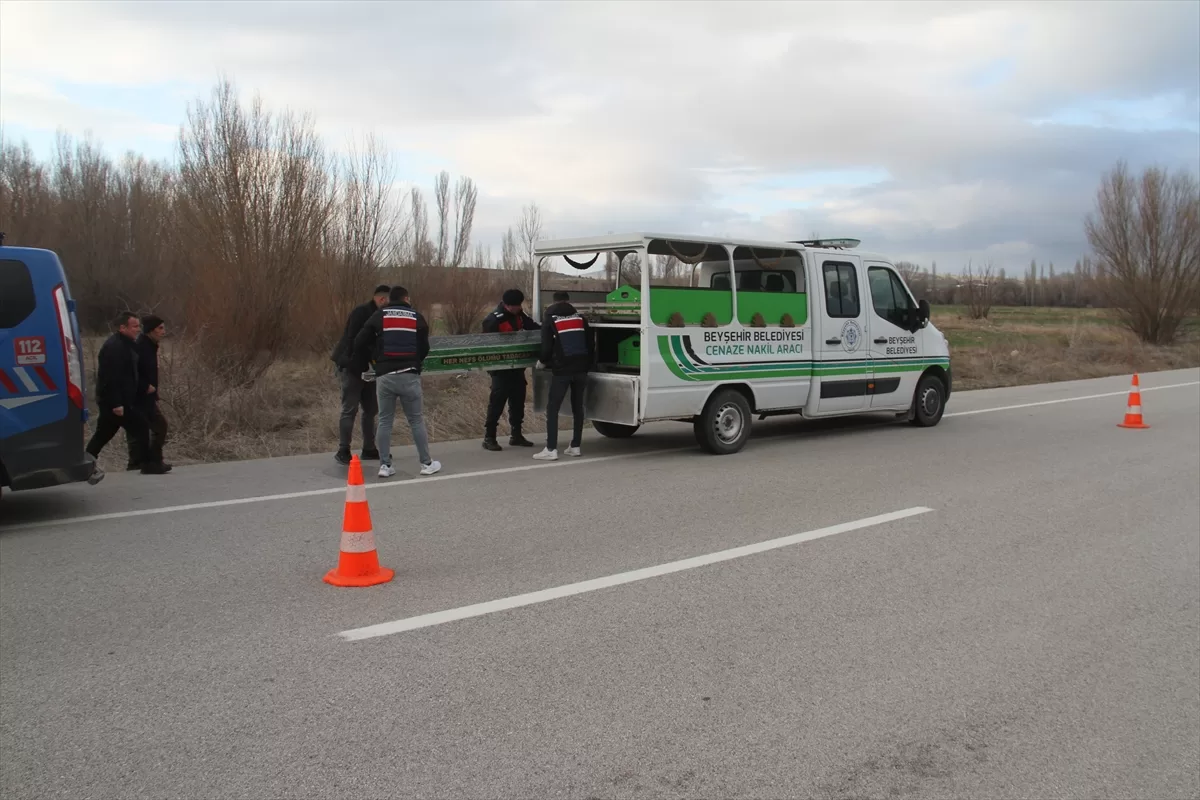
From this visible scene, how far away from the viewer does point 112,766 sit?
3.46m

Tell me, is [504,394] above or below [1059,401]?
above

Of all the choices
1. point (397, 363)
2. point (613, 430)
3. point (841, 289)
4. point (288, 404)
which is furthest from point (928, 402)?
point (288, 404)

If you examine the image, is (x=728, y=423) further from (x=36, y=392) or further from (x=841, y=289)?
(x=36, y=392)

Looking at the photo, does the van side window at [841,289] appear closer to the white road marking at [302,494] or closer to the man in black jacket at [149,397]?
the white road marking at [302,494]

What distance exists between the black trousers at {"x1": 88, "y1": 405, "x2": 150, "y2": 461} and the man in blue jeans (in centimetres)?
244

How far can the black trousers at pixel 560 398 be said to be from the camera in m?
10.2

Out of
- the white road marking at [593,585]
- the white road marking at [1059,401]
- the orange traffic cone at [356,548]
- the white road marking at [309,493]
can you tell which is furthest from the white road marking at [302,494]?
the white road marking at [1059,401]

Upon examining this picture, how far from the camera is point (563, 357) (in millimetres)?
10016

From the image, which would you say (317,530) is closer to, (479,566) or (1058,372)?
(479,566)

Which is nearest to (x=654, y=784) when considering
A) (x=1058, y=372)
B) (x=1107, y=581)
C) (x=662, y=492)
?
(x=1107, y=581)

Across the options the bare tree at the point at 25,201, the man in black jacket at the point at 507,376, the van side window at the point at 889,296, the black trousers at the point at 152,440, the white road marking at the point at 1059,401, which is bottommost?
the white road marking at the point at 1059,401

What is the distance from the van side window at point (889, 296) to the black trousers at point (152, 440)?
342 inches

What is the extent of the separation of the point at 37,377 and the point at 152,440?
2656 mm

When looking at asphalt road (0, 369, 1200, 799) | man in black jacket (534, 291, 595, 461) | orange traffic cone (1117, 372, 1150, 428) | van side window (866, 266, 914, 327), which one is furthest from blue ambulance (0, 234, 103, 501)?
orange traffic cone (1117, 372, 1150, 428)
